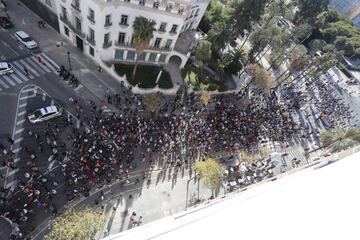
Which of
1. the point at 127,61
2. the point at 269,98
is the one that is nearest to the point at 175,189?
the point at 127,61

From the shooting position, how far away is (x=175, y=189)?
48.5 meters

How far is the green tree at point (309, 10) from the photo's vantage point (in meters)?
93.1

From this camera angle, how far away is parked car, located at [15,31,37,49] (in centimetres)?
5288

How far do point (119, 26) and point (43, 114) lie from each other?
18977 millimetres

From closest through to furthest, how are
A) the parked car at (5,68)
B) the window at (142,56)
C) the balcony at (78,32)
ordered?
the parked car at (5,68) → the balcony at (78,32) → the window at (142,56)

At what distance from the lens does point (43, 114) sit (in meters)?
45.2

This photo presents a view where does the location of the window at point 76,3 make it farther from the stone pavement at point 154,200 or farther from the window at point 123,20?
the stone pavement at point 154,200

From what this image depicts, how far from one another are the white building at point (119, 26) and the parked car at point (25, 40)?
6.15 m

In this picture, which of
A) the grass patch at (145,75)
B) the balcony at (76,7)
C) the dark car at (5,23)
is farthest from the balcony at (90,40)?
the dark car at (5,23)

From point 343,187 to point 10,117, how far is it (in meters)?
43.4

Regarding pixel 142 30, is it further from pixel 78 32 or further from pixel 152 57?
pixel 78 32

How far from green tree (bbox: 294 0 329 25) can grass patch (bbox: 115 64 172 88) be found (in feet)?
194

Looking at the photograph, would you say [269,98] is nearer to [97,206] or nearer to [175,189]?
[175,189]

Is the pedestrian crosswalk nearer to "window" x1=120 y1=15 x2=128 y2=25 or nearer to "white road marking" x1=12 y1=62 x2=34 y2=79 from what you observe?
"white road marking" x1=12 y1=62 x2=34 y2=79
